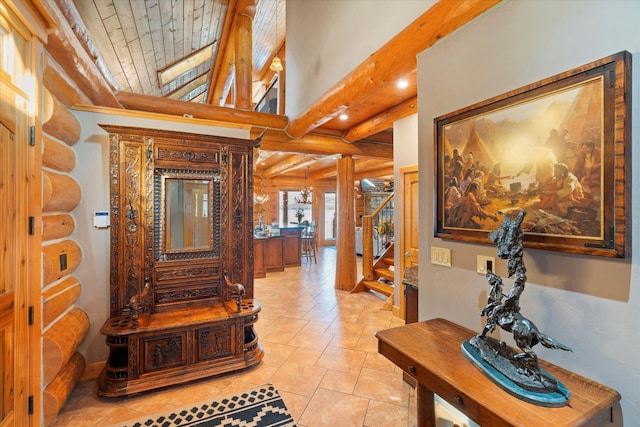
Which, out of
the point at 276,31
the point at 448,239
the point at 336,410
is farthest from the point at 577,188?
the point at 276,31

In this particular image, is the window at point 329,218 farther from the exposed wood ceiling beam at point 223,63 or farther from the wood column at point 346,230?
the wood column at point 346,230

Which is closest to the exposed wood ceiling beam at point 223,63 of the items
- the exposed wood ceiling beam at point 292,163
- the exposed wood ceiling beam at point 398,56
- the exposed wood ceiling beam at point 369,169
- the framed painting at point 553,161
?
the exposed wood ceiling beam at point 292,163

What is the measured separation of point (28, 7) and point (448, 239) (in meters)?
2.85

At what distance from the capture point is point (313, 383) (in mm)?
2529

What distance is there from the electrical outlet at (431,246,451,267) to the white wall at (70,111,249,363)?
9.52ft

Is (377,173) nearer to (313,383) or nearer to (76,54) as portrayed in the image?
(313,383)

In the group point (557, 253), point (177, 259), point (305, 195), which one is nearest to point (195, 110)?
point (177, 259)

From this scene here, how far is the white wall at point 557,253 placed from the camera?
1150 millimetres

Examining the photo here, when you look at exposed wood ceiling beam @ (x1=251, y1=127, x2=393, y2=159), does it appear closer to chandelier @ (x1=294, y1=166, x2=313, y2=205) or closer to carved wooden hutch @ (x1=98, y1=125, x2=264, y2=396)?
carved wooden hutch @ (x1=98, y1=125, x2=264, y2=396)

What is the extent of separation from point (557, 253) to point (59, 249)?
3.32m

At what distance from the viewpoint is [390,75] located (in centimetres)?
261

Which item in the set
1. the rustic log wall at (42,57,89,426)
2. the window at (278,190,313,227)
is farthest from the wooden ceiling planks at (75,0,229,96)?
the window at (278,190,313,227)

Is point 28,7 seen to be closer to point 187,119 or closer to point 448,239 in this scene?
point 187,119

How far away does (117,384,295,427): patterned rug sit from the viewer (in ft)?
6.71
